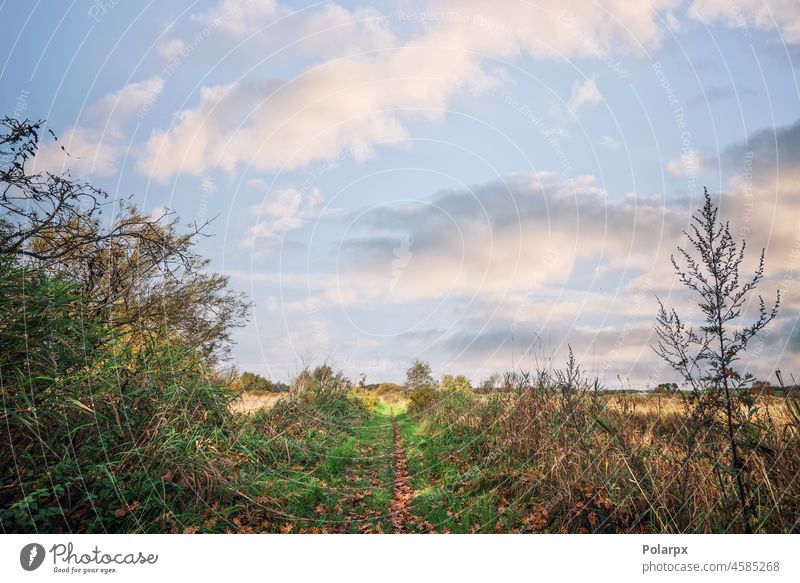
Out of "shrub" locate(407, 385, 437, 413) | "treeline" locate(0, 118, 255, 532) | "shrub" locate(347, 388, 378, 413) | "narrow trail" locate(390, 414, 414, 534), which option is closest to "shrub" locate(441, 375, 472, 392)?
"shrub" locate(407, 385, 437, 413)

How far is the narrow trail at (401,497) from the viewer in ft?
21.8

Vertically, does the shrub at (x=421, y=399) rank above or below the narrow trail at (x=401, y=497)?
above

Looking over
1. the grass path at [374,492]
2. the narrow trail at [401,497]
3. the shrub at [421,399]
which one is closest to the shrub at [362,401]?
the shrub at [421,399]

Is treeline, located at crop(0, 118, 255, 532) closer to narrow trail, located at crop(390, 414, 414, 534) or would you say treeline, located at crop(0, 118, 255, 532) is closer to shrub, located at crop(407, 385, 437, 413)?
narrow trail, located at crop(390, 414, 414, 534)

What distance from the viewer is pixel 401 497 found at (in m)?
8.01

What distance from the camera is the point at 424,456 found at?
11.3 metres

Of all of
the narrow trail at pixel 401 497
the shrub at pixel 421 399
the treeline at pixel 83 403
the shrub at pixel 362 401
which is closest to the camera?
the treeline at pixel 83 403

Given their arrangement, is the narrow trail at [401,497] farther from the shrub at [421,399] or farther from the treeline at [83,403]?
the shrub at [421,399]

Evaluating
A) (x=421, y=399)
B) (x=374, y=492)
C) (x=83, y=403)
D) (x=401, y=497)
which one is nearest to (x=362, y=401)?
(x=421, y=399)

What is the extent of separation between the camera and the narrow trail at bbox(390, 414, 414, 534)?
664 cm
